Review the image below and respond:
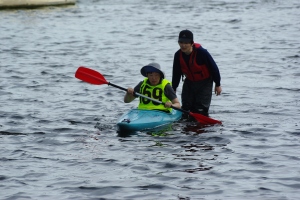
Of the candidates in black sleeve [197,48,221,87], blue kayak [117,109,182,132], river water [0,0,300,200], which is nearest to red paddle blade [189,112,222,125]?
river water [0,0,300,200]

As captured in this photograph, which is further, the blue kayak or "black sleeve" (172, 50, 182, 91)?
"black sleeve" (172, 50, 182, 91)

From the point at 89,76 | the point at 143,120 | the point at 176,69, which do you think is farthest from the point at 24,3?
the point at 143,120

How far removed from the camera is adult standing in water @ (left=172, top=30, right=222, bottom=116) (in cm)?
1126

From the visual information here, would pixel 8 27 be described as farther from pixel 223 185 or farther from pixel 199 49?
pixel 223 185

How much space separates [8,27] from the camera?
3002 cm

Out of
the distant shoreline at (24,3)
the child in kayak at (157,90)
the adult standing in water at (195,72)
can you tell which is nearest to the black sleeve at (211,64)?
the adult standing in water at (195,72)

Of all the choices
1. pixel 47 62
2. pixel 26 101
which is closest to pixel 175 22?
pixel 47 62

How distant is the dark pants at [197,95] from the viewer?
1170 centimetres

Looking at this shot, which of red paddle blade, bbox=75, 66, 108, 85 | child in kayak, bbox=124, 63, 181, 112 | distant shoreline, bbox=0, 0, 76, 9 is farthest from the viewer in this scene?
distant shoreline, bbox=0, 0, 76, 9

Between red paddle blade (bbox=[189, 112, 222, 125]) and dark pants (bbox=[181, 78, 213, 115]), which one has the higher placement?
dark pants (bbox=[181, 78, 213, 115])

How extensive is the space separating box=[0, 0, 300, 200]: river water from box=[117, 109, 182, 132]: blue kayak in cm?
15

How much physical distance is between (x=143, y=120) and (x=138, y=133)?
0.22 meters

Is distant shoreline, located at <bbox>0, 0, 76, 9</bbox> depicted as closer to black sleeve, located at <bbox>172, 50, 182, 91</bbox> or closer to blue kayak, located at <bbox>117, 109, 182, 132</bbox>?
black sleeve, located at <bbox>172, 50, 182, 91</bbox>

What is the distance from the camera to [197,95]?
1181 cm
